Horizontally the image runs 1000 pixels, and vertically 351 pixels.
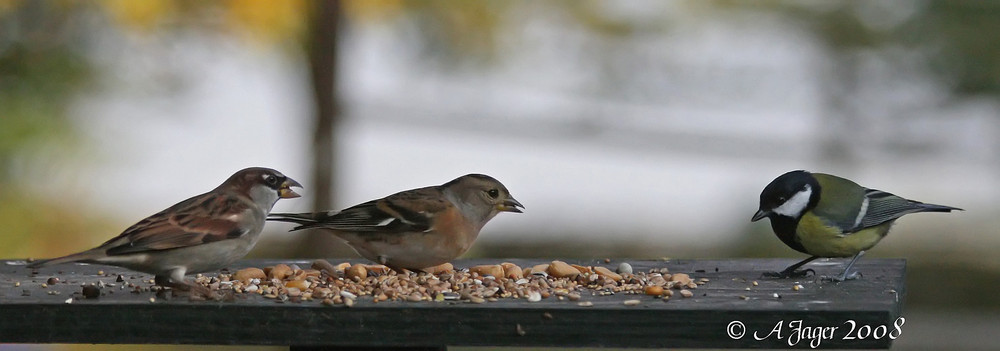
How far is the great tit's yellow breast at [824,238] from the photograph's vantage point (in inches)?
171

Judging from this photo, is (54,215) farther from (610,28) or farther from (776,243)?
(776,243)

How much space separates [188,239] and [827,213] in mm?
2423

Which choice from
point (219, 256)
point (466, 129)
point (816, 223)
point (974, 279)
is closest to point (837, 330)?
point (816, 223)

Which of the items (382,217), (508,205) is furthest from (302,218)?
(508,205)

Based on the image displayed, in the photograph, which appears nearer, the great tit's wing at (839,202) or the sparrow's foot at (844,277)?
the sparrow's foot at (844,277)

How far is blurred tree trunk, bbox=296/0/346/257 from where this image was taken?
8039 millimetres

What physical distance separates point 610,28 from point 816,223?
5540 mm

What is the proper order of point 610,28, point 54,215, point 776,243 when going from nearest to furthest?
1. point 54,215
2. point 776,243
3. point 610,28

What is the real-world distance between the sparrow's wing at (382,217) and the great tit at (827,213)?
4.17 ft

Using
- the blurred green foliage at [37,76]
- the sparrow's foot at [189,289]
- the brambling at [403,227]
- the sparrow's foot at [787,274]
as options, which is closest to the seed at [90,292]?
the sparrow's foot at [189,289]

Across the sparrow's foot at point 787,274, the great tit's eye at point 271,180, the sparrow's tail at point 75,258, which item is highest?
the great tit's eye at point 271,180

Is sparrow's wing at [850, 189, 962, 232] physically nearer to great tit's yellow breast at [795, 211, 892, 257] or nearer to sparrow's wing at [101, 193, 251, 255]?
great tit's yellow breast at [795, 211, 892, 257]

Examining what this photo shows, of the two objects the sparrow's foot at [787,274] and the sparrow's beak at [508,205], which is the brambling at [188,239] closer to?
the sparrow's beak at [508,205]

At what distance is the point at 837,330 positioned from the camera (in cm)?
299
